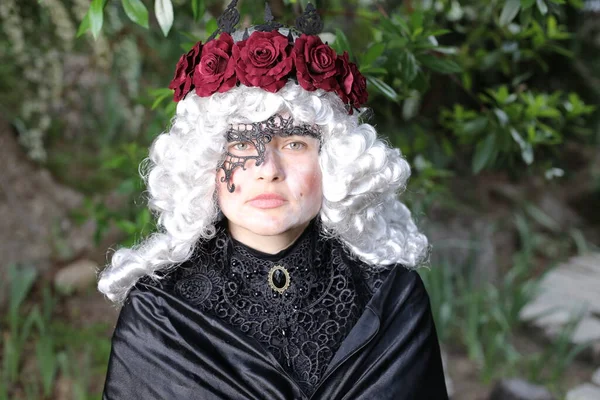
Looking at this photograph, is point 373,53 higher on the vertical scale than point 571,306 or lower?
higher

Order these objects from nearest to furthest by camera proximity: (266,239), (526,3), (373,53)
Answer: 1. (266,239)
2. (526,3)
3. (373,53)

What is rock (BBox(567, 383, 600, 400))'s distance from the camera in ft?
11.5

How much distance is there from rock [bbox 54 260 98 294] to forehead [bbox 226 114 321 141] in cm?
244

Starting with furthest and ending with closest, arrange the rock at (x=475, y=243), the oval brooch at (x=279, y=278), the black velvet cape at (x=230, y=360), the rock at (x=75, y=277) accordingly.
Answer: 1. the rock at (x=475, y=243)
2. the rock at (x=75, y=277)
3. the oval brooch at (x=279, y=278)
4. the black velvet cape at (x=230, y=360)

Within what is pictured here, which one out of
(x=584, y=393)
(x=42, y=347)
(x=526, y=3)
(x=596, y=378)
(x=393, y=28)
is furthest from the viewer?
(x=596, y=378)

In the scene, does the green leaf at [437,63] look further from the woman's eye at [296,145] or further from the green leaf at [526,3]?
the woman's eye at [296,145]

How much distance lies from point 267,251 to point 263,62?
1.58 ft

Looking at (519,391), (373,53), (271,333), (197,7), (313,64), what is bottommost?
(519,391)

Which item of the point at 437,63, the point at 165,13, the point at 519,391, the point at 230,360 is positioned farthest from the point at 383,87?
the point at 519,391

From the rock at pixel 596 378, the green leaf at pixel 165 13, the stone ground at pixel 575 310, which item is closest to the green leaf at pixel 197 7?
the green leaf at pixel 165 13

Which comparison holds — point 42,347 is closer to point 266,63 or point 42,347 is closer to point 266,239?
point 266,239

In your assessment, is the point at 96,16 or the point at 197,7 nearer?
the point at 96,16

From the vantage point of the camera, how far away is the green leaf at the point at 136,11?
1.64m

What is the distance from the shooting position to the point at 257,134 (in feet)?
5.28
